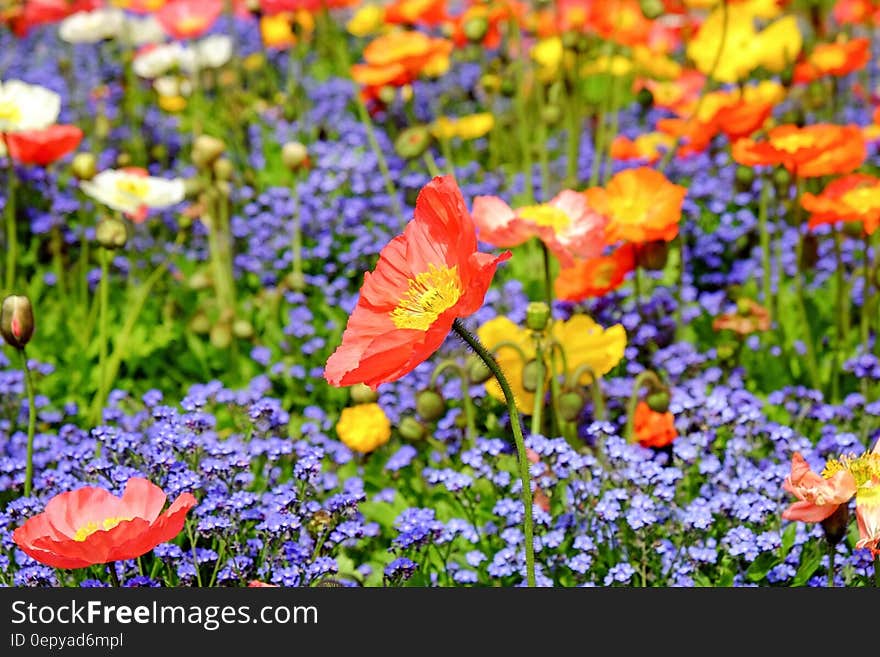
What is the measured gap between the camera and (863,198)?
257cm

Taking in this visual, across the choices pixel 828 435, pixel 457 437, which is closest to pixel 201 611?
pixel 457 437

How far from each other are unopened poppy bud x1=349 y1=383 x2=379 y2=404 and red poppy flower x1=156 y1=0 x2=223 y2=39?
5.52 feet

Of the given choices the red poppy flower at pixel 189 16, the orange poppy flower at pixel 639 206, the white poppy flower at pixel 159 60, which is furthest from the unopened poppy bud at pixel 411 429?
the white poppy flower at pixel 159 60

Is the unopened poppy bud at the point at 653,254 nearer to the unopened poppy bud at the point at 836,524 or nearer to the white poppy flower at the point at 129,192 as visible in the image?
the unopened poppy bud at the point at 836,524

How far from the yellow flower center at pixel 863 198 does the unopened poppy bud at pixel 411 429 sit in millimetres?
975

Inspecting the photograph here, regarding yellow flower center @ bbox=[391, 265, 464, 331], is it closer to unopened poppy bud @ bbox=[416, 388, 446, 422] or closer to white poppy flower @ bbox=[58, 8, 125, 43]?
unopened poppy bud @ bbox=[416, 388, 446, 422]

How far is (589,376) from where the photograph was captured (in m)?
2.50

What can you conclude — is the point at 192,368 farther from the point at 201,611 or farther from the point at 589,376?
the point at 201,611

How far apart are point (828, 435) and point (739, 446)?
0.26 m

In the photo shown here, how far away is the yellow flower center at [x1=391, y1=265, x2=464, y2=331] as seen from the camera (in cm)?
164

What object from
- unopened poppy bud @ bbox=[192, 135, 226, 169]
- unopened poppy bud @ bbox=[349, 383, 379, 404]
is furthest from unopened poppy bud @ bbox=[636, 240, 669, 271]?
unopened poppy bud @ bbox=[192, 135, 226, 169]

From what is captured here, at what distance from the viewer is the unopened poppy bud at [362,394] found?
250 cm

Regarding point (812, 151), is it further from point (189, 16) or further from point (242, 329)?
point (189, 16)

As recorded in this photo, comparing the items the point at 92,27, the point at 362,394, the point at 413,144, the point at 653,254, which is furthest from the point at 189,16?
the point at 653,254
